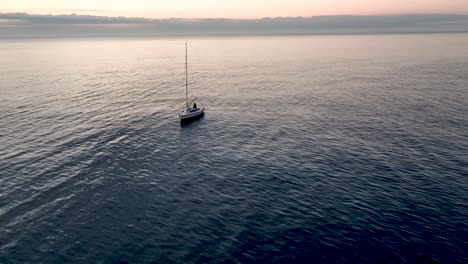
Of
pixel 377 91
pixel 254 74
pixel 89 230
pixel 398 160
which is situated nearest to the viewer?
pixel 89 230

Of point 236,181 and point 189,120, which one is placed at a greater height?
point 189,120

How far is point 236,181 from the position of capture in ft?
182

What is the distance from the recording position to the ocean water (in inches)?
1511

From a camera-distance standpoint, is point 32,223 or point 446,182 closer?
point 32,223

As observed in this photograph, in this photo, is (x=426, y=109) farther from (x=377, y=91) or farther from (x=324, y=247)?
(x=324, y=247)

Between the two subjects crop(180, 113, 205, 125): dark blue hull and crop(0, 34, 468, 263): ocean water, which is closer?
crop(0, 34, 468, 263): ocean water

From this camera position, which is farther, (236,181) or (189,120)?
(189,120)

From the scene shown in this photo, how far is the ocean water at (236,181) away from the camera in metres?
38.4

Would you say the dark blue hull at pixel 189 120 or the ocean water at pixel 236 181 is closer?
the ocean water at pixel 236 181

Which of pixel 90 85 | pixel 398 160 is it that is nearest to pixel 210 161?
pixel 398 160

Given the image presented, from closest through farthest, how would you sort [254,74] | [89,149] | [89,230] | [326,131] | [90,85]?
1. [89,230]
2. [89,149]
3. [326,131]
4. [90,85]
5. [254,74]

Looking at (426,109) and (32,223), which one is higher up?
(426,109)

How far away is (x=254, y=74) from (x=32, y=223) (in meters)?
149

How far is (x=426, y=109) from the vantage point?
96.1m
